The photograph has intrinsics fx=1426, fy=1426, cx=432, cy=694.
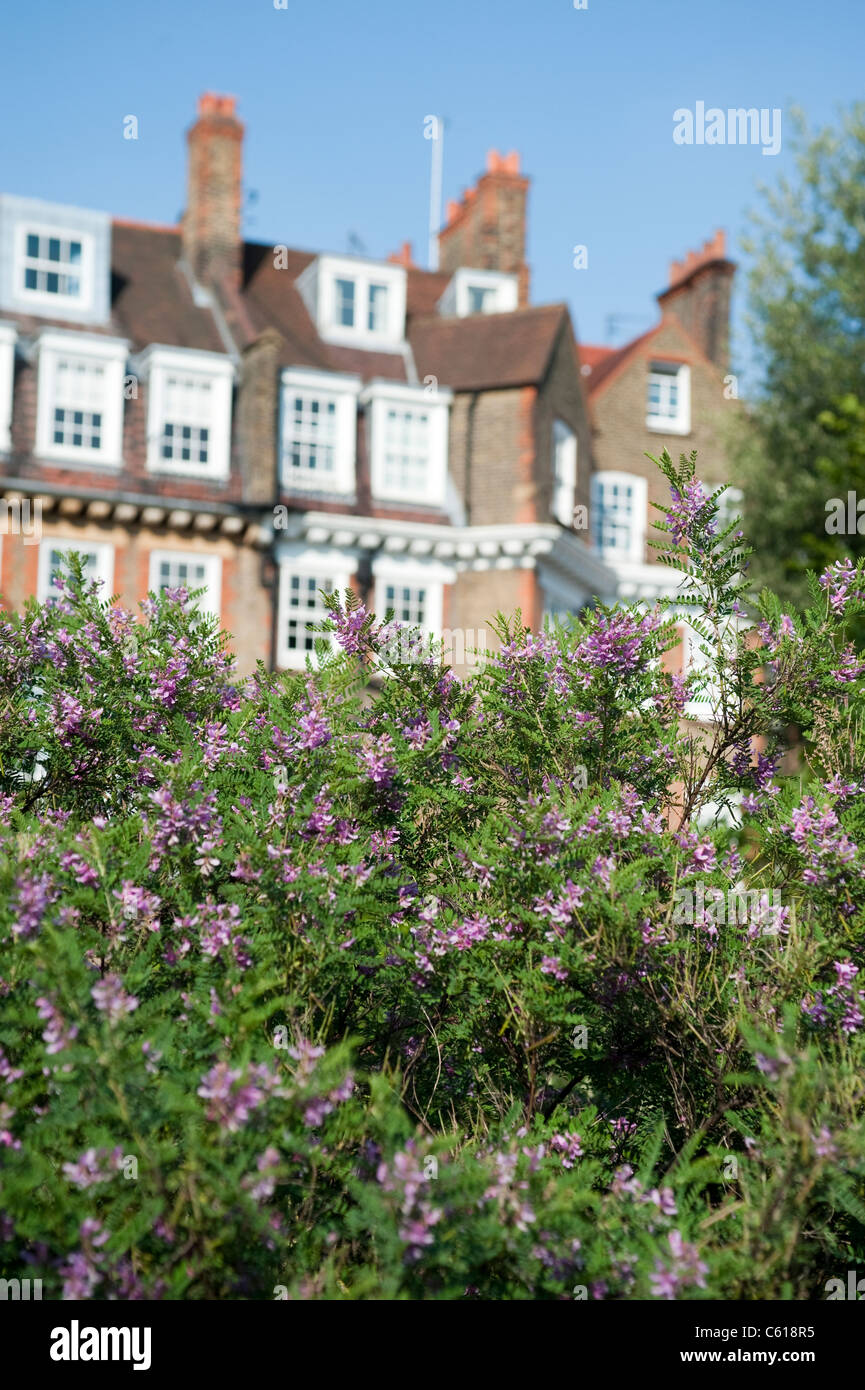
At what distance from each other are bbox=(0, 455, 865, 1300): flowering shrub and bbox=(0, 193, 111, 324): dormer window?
2116 centimetres

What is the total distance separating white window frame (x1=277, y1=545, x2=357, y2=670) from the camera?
26203 millimetres

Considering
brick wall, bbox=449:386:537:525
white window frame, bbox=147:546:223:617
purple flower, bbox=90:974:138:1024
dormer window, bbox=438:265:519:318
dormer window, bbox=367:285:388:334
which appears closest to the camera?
purple flower, bbox=90:974:138:1024

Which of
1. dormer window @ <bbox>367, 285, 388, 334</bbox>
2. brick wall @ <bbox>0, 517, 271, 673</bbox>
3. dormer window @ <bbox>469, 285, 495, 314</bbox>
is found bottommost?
brick wall @ <bbox>0, 517, 271, 673</bbox>

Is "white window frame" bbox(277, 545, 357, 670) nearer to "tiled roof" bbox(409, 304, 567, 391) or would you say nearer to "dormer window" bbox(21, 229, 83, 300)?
"tiled roof" bbox(409, 304, 567, 391)

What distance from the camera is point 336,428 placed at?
27.4 m

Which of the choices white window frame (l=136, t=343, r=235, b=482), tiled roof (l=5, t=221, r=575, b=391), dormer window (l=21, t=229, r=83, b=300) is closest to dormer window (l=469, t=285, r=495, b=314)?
tiled roof (l=5, t=221, r=575, b=391)

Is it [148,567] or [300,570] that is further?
[300,570]

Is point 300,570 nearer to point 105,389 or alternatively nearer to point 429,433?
point 429,433

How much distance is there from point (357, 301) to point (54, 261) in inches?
248

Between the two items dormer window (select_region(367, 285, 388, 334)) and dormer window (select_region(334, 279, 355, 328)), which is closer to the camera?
Answer: dormer window (select_region(334, 279, 355, 328))

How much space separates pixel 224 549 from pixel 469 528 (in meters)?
4.77

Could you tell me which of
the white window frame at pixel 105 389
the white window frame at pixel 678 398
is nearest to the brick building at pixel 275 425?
the white window frame at pixel 105 389

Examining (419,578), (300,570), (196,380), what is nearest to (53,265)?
(196,380)

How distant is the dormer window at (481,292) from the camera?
3059 centimetres
